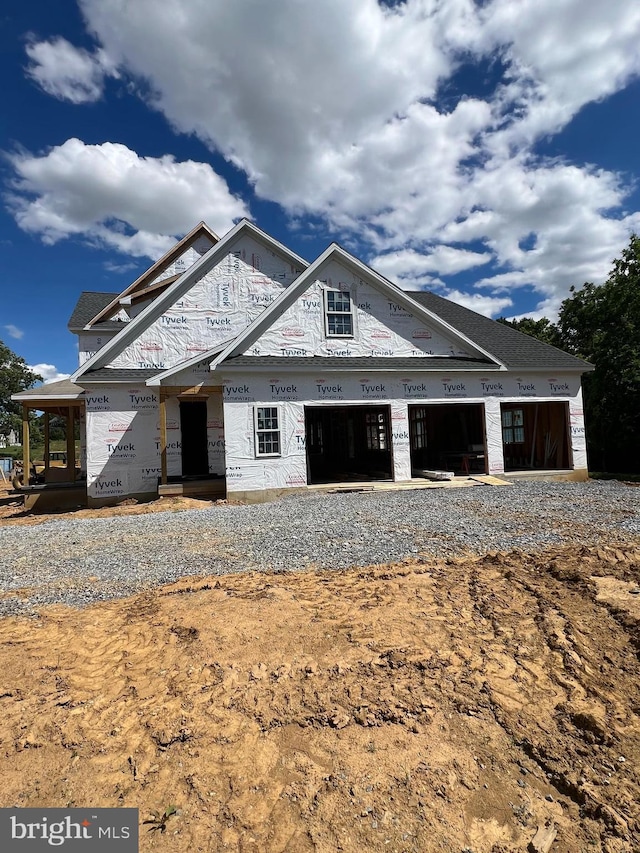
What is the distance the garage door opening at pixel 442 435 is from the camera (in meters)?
19.3

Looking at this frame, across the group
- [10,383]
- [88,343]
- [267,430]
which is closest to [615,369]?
[267,430]

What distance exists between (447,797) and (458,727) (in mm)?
561

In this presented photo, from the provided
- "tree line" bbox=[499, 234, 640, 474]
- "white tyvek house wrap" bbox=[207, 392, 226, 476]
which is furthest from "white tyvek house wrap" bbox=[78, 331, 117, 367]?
"tree line" bbox=[499, 234, 640, 474]

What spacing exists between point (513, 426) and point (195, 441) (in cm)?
1314

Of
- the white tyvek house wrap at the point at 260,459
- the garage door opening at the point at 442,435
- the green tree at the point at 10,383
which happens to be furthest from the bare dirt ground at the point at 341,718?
the green tree at the point at 10,383

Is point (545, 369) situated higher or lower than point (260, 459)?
higher

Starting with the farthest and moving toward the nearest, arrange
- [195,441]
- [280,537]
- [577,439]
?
[195,441]
[577,439]
[280,537]

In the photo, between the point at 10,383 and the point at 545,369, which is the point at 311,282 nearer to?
the point at 545,369

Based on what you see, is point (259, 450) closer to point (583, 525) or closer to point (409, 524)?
point (409, 524)

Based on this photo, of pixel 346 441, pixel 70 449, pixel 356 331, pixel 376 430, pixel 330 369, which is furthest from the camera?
pixel 346 441

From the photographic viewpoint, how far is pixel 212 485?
46.6 ft

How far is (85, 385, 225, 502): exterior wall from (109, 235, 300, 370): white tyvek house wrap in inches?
45.3

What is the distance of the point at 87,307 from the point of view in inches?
829

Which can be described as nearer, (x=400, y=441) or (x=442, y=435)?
(x=400, y=441)
